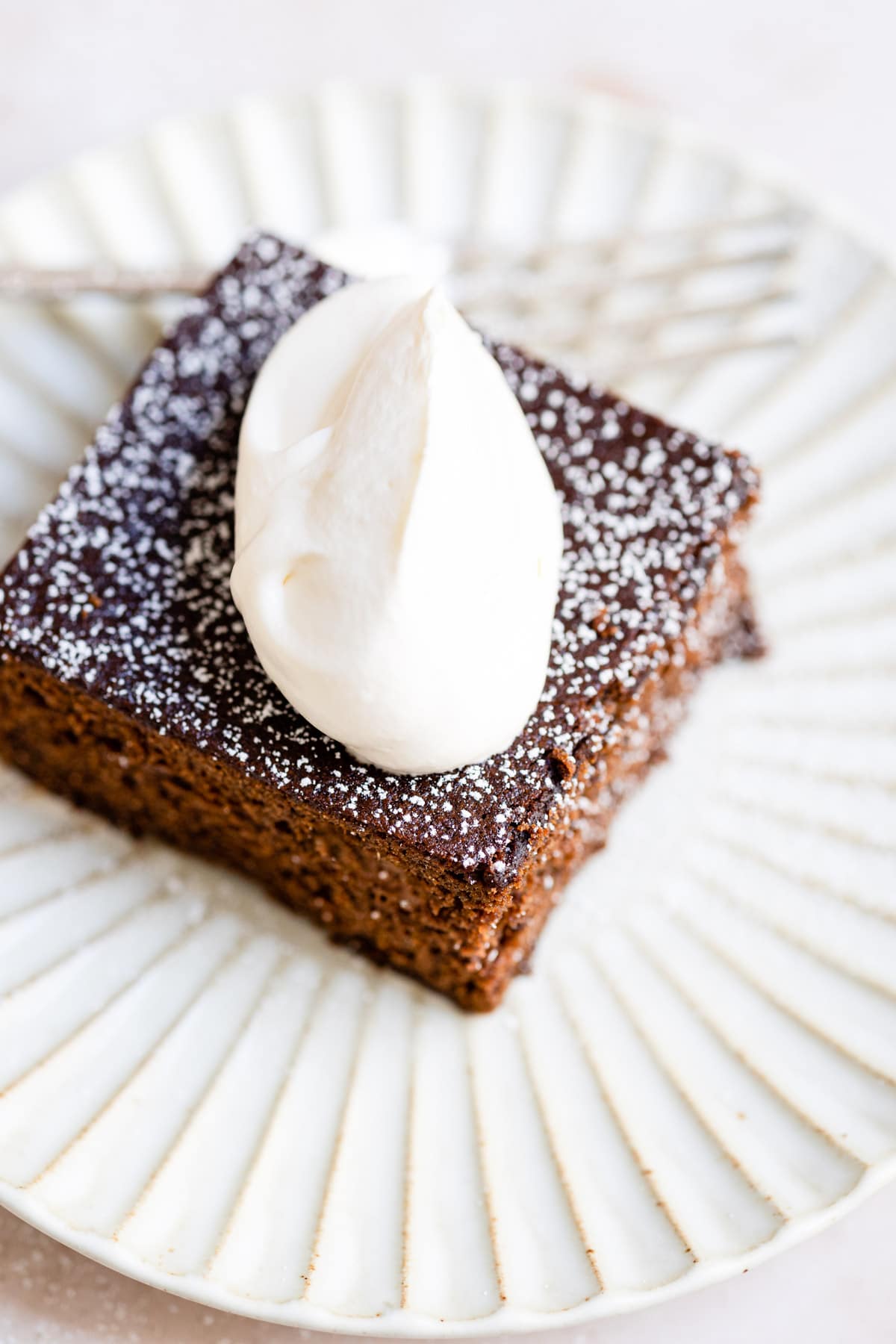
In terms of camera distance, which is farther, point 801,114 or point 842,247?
point 801,114

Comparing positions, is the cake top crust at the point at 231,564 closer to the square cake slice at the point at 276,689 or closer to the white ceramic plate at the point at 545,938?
the square cake slice at the point at 276,689

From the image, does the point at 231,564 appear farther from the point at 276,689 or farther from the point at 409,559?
the point at 409,559

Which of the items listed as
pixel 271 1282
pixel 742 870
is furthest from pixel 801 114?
pixel 271 1282

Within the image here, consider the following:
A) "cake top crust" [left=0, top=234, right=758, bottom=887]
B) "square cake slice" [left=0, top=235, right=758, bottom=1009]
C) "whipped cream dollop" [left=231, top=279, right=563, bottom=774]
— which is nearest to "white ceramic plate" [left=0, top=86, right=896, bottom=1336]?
"square cake slice" [left=0, top=235, right=758, bottom=1009]

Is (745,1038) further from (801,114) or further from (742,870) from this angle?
(801,114)

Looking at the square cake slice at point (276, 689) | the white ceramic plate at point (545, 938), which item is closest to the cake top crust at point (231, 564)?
the square cake slice at point (276, 689)

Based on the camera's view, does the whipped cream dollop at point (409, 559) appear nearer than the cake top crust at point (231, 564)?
Yes

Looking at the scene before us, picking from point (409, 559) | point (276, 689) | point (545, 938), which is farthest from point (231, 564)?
point (545, 938)
